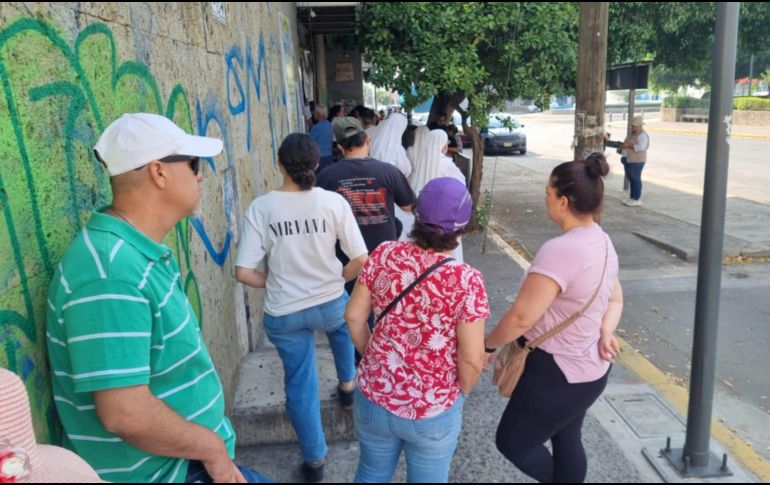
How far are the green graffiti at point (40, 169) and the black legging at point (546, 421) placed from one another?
1787mm

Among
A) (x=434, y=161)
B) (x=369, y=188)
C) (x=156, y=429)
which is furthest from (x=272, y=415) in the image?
(x=434, y=161)

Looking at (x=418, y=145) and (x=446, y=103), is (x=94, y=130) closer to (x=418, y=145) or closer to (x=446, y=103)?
(x=418, y=145)

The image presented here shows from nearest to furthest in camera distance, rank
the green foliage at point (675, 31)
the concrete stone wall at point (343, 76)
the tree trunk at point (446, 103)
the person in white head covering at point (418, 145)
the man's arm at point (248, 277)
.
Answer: the man's arm at point (248, 277) → the person in white head covering at point (418, 145) → the tree trunk at point (446, 103) → the green foliage at point (675, 31) → the concrete stone wall at point (343, 76)

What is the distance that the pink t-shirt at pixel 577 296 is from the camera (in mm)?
2293

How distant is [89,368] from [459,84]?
6.81m

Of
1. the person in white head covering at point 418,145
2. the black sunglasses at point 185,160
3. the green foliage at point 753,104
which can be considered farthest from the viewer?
the green foliage at point 753,104

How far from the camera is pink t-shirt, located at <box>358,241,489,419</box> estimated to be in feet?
6.69

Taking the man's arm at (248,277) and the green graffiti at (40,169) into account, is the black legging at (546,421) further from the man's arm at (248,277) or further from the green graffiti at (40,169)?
the green graffiti at (40,169)

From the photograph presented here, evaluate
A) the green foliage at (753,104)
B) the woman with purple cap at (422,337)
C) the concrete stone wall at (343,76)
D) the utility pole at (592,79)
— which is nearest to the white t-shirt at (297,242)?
the woman with purple cap at (422,337)

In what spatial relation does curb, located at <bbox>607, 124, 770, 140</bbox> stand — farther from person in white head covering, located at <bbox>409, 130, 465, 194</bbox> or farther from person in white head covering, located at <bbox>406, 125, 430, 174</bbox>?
person in white head covering, located at <bbox>409, 130, 465, 194</bbox>

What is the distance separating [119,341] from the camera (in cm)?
137

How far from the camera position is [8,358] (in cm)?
141

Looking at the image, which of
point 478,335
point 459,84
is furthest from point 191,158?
point 459,84

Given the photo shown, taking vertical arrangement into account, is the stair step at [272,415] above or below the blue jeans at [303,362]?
below
